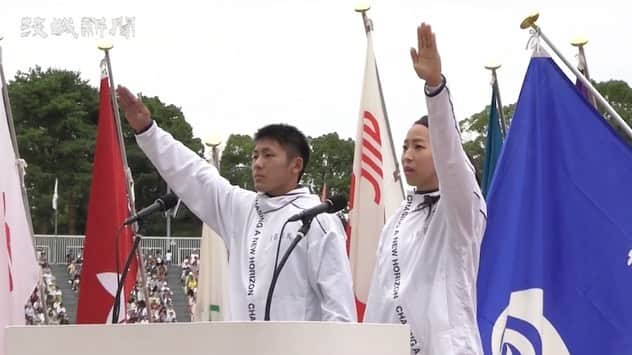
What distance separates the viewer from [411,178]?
4.28 m

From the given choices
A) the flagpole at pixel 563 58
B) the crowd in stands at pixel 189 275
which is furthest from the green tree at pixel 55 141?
the flagpole at pixel 563 58

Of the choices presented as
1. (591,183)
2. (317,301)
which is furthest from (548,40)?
(317,301)

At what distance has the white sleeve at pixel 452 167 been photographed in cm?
378

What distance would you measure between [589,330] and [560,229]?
0.51 meters

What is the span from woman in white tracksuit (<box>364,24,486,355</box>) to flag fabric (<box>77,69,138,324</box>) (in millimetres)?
4252

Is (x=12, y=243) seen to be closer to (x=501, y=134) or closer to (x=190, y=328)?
(x=501, y=134)

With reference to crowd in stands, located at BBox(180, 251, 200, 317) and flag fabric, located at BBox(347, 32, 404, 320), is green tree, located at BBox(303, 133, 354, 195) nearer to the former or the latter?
crowd in stands, located at BBox(180, 251, 200, 317)

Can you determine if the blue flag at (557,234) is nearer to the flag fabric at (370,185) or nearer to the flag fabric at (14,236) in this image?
the flag fabric at (370,185)

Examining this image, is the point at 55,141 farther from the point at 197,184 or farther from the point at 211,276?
the point at 197,184

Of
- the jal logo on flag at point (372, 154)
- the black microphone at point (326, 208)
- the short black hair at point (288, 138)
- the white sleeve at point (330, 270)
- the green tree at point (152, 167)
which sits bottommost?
the white sleeve at point (330, 270)

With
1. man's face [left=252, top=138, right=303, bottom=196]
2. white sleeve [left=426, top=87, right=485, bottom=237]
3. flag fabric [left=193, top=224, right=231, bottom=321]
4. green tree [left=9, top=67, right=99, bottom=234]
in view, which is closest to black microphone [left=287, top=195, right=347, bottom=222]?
white sleeve [left=426, top=87, right=485, bottom=237]

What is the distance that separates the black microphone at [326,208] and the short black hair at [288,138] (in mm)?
960

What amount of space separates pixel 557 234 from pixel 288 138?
139 cm

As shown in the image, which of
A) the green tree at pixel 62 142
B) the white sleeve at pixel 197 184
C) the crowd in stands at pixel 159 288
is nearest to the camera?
the white sleeve at pixel 197 184
